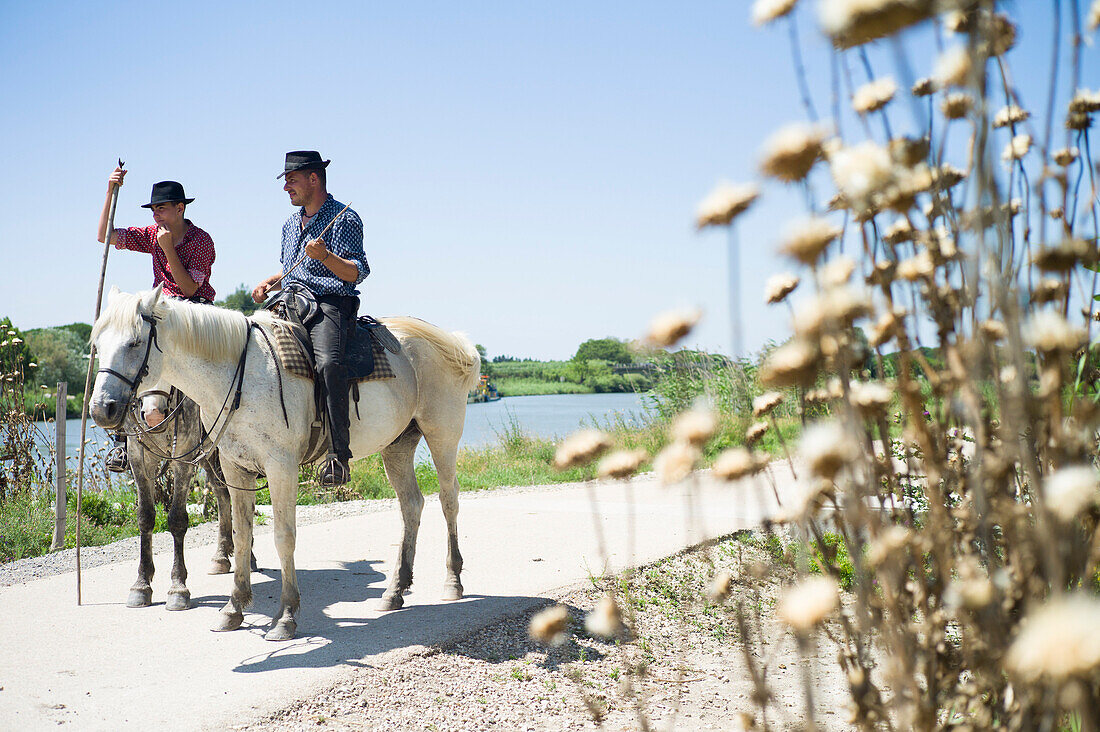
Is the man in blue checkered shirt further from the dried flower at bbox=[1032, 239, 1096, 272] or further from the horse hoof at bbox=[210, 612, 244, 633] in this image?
the dried flower at bbox=[1032, 239, 1096, 272]

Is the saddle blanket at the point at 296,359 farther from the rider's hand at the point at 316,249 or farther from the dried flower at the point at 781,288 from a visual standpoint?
the dried flower at the point at 781,288

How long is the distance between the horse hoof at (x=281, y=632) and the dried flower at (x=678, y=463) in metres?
3.69

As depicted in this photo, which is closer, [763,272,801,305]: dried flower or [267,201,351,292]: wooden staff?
[763,272,801,305]: dried flower

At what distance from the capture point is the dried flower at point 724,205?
153 centimetres

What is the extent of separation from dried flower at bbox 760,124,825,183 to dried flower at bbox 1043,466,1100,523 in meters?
0.63

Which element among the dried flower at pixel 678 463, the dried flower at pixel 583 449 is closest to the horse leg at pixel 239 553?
the dried flower at pixel 583 449

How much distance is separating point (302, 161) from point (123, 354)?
181 centimetres

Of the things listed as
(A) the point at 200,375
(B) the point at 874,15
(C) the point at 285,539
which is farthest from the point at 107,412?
(B) the point at 874,15

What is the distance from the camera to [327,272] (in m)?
5.27

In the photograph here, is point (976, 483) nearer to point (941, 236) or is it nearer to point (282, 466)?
point (941, 236)

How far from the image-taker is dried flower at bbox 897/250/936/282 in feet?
5.43

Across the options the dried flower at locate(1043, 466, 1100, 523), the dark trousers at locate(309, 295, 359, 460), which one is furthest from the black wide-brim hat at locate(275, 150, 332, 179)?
the dried flower at locate(1043, 466, 1100, 523)

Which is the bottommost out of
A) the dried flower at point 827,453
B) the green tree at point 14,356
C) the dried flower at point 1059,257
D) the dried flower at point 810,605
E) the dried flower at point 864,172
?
the dried flower at point 810,605

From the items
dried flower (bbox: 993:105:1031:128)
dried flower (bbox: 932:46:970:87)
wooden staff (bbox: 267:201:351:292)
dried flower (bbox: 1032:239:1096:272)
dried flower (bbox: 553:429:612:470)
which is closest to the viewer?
dried flower (bbox: 1032:239:1096:272)
